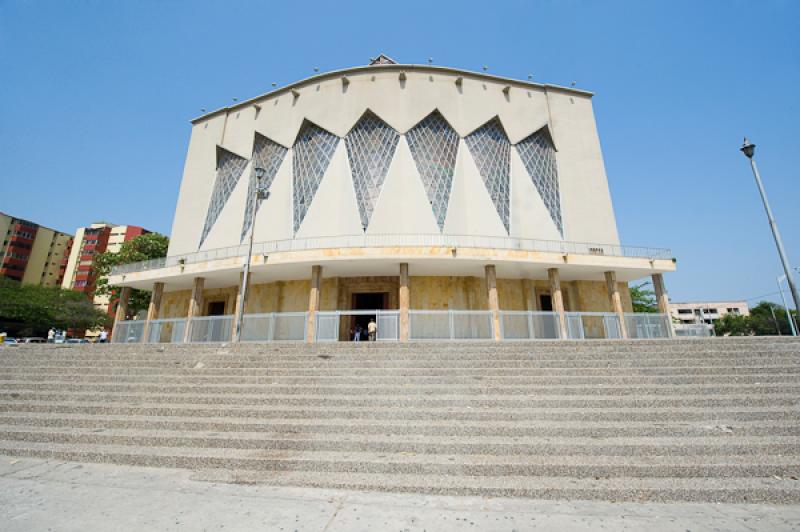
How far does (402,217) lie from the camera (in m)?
17.1

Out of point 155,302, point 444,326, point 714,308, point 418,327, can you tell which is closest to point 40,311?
point 155,302

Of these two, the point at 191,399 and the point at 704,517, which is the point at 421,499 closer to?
the point at 704,517

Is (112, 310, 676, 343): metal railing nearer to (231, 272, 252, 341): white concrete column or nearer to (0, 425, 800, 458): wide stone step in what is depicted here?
(231, 272, 252, 341): white concrete column

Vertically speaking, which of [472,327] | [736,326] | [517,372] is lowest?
[517,372]

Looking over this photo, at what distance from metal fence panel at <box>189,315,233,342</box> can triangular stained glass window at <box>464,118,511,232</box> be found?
1335cm

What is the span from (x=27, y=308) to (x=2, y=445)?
4203 centimetres

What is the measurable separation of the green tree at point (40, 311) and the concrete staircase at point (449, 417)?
35.5 m

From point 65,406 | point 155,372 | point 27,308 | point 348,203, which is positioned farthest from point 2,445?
point 27,308

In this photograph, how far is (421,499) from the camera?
343 cm

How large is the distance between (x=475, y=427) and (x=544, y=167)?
60.8ft

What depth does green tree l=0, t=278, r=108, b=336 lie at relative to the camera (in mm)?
33781

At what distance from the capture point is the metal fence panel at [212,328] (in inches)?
502

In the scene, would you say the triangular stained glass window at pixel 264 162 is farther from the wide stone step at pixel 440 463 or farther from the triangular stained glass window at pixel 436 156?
the wide stone step at pixel 440 463

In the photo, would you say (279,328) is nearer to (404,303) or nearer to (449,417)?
(404,303)
